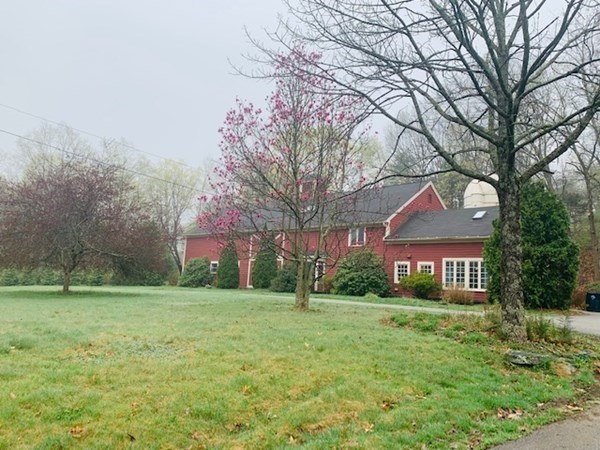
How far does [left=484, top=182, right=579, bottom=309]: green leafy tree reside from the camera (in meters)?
16.0

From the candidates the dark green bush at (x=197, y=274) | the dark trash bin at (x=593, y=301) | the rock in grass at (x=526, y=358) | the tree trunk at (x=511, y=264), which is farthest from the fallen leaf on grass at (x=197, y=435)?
the dark green bush at (x=197, y=274)

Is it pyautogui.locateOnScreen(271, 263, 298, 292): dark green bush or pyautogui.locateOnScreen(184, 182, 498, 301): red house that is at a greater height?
pyautogui.locateOnScreen(184, 182, 498, 301): red house

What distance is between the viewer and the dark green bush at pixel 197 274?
3069 centimetres

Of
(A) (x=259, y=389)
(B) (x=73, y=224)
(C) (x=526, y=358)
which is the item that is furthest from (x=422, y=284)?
(A) (x=259, y=389)

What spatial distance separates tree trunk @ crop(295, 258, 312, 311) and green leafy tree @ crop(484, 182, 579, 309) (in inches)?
310

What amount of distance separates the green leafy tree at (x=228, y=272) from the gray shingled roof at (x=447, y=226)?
10.6 metres

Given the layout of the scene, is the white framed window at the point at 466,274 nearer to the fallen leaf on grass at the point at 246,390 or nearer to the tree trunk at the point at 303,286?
the tree trunk at the point at 303,286

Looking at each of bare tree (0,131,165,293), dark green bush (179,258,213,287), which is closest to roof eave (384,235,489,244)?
bare tree (0,131,165,293)

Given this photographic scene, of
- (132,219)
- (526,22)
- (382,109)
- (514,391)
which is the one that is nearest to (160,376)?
(514,391)

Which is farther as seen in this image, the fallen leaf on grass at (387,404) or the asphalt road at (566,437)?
the fallen leaf on grass at (387,404)

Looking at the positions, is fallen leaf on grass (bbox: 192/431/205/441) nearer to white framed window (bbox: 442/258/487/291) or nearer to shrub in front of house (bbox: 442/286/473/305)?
shrub in front of house (bbox: 442/286/473/305)

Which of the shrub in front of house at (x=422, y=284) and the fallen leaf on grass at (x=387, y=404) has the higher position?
the shrub in front of house at (x=422, y=284)

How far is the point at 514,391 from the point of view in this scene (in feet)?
18.7

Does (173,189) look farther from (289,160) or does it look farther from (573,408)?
(573,408)
